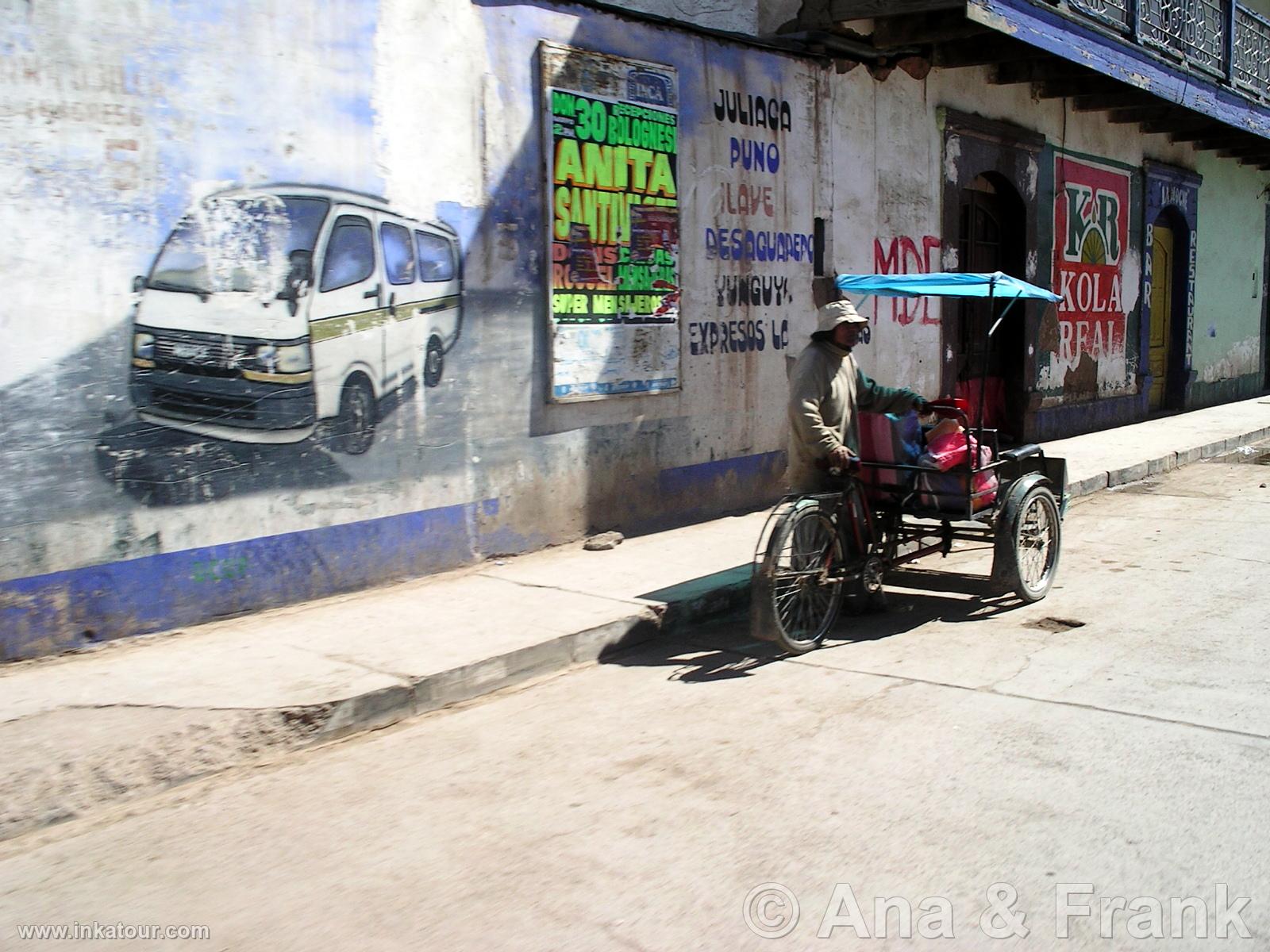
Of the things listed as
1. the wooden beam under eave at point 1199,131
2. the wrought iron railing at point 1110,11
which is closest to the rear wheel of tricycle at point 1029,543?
the wrought iron railing at point 1110,11

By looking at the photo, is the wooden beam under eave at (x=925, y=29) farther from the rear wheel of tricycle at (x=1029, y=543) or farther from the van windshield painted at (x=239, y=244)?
the van windshield painted at (x=239, y=244)

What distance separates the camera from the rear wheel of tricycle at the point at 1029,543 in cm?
701

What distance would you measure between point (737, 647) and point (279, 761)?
108 inches

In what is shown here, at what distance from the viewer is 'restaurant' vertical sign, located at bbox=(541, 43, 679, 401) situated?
8703 mm

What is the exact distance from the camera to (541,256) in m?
A: 8.61

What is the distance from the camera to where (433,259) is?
309 inches

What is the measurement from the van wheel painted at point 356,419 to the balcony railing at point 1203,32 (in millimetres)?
9660

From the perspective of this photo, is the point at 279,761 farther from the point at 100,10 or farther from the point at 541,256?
the point at 541,256

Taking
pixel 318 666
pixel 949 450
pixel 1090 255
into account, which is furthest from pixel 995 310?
pixel 318 666

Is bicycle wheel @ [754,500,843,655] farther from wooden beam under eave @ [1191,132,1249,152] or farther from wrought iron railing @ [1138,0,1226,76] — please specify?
wooden beam under eave @ [1191,132,1249,152]

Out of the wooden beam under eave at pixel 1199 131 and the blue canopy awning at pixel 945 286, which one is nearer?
the blue canopy awning at pixel 945 286

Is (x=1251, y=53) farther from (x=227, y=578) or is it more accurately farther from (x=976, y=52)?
(x=227, y=578)

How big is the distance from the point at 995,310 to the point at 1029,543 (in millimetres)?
7925

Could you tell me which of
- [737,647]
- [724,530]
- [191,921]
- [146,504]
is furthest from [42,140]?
[724,530]
